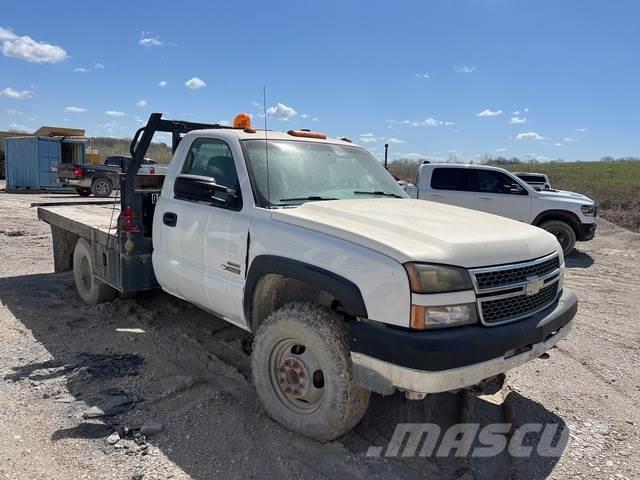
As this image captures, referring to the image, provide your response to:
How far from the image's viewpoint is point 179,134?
213 inches

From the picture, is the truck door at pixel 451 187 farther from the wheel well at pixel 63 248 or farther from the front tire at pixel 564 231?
the wheel well at pixel 63 248

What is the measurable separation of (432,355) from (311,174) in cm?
191

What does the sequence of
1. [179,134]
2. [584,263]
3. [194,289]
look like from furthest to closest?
[584,263] → [179,134] → [194,289]

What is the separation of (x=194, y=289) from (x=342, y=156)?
5.54 feet

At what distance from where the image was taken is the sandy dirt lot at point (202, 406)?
300cm

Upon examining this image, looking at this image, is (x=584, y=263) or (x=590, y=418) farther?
(x=584, y=263)

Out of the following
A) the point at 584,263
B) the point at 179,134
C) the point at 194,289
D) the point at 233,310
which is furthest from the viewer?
the point at 584,263

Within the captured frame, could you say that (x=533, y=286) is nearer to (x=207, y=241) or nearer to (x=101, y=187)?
(x=207, y=241)

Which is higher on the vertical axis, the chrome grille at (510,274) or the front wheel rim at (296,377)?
the chrome grille at (510,274)

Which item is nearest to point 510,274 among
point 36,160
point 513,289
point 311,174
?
point 513,289

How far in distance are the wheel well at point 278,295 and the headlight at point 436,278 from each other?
2.67 feet

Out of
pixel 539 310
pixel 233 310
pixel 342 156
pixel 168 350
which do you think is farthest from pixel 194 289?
pixel 539 310

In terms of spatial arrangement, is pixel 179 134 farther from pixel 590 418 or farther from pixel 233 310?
pixel 590 418

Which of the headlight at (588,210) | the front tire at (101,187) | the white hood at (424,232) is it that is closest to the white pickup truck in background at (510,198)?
the headlight at (588,210)
